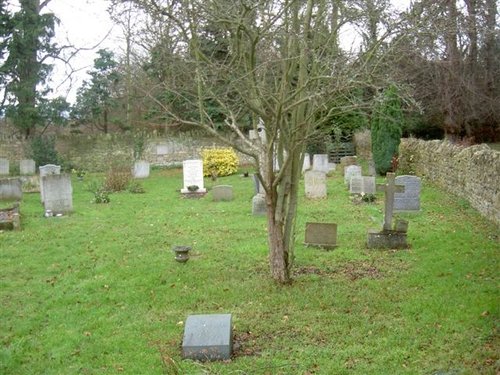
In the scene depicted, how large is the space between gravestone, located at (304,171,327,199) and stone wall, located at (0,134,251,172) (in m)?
13.1

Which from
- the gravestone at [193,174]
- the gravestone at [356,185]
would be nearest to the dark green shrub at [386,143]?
the gravestone at [356,185]

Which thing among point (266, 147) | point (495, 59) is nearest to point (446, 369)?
point (266, 147)

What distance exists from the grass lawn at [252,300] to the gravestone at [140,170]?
1225cm

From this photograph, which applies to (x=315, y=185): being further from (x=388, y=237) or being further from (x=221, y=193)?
(x=388, y=237)

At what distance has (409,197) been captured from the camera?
1299 centimetres

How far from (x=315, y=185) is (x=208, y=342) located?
10662 millimetres

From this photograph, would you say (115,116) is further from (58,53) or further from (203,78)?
(203,78)

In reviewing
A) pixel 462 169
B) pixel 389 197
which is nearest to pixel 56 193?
pixel 389 197

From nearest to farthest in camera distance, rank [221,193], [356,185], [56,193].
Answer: [56,193] < [356,185] < [221,193]

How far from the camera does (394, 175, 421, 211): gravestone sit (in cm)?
1295

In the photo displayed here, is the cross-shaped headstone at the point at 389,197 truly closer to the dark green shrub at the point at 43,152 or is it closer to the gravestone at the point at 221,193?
the gravestone at the point at 221,193

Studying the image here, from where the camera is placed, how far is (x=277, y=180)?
7.34 meters

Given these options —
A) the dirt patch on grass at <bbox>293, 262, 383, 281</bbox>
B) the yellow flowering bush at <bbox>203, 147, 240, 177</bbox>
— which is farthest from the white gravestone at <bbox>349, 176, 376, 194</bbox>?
the yellow flowering bush at <bbox>203, 147, 240, 177</bbox>

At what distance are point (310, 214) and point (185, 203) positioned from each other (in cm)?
448
